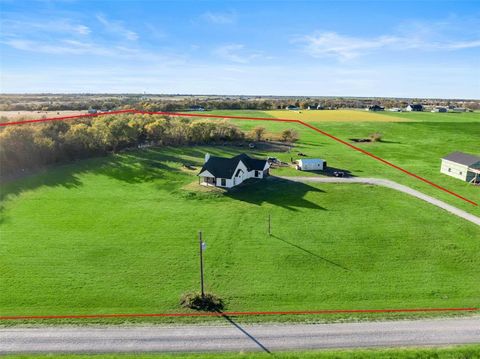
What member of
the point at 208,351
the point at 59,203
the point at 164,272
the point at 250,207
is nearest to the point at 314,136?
the point at 250,207

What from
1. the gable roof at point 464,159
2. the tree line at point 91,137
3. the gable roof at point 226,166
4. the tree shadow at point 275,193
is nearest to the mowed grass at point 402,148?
the gable roof at point 464,159

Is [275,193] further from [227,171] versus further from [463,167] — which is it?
[463,167]

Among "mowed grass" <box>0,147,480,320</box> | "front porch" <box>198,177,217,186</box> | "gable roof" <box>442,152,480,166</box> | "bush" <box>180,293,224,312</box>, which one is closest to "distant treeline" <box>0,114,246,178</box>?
"mowed grass" <box>0,147,480,320</box>

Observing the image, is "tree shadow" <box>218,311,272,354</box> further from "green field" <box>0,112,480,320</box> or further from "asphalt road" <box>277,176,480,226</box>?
"asphalt road" <box>277,176,480,226</box>

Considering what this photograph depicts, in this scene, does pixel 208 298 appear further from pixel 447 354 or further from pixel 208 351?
pixel 447 354

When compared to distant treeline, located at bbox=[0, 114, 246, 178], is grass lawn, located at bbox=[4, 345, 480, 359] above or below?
below
